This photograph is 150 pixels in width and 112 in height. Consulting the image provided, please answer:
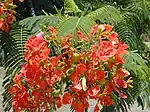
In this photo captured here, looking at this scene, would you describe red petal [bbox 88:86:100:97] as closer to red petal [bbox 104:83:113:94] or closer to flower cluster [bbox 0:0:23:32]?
red petal [bbox 104:83:113:94]

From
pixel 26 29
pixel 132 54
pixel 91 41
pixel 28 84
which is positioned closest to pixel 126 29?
pixel 132 54

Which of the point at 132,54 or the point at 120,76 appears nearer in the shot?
the point at 120,76

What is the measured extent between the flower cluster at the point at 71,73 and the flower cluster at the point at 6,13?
15.3 inches

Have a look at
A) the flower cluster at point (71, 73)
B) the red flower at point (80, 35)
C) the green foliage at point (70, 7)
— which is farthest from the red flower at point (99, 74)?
the green foliage at point (70, 7)

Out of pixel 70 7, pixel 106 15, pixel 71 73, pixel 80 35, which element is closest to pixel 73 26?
pixel 80 35

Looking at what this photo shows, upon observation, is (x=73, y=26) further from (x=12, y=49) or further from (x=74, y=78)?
(x=12, y=49)

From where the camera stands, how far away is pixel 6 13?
170 centimetres

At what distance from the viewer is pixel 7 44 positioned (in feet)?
6.02

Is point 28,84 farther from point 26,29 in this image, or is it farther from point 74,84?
point 26,29

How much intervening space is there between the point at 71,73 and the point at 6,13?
58 cm

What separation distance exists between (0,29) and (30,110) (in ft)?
1.93

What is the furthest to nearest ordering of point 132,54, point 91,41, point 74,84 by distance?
point 132,54 → point 91,41 → point 74,84

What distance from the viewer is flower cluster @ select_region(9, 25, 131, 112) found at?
1.20 metres

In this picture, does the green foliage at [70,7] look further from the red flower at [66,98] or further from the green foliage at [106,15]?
the red flower at [66,98]
